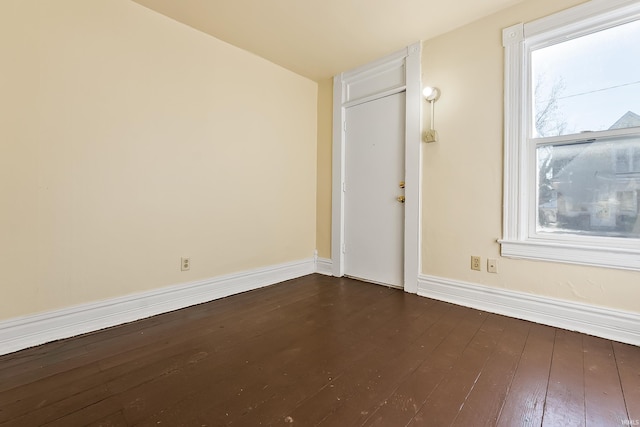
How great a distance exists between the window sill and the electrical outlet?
0.19 m

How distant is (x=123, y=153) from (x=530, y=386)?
9.38 feet

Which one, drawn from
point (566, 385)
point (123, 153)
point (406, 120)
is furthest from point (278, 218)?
point (566, 385)

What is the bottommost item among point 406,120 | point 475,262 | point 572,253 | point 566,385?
point 566,385

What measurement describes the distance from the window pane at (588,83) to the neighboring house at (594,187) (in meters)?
0.09

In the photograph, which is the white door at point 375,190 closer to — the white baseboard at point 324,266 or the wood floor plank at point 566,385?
the white baseboard at point 324,266

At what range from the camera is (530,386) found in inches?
55.6

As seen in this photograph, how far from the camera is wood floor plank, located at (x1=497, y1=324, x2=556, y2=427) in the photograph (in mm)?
1201

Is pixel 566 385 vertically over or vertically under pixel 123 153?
under

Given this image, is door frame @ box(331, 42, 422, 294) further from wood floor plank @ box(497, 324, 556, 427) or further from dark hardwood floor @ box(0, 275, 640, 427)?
wood floor plank @ box(497, 324, 556, 427)

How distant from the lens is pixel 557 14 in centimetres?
209

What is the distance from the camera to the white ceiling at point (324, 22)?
2219 millimetres

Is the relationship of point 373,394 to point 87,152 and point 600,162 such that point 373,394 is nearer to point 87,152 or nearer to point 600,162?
point 600,162

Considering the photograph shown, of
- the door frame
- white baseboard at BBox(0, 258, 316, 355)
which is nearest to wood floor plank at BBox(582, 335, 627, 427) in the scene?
the door frame

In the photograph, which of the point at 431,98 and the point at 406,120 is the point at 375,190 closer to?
the point at 406,120
